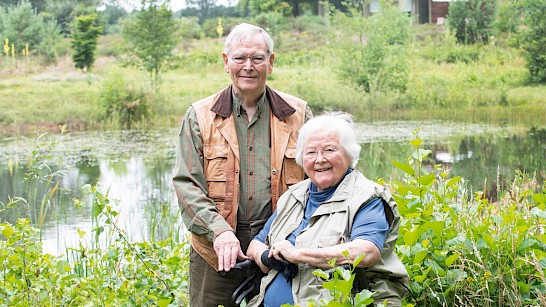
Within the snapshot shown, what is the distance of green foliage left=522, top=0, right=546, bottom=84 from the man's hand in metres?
19.9

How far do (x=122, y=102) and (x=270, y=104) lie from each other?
14676 millimetres

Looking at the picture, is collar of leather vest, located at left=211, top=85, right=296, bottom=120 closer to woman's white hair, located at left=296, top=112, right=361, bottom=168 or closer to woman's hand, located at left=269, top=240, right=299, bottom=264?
woman's white hair, located at left=296, top=112, right=361, bottom=168

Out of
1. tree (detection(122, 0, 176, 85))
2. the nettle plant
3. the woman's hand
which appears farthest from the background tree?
the woman's hand

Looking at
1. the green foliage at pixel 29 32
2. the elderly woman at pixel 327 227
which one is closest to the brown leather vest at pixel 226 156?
the elderly woman at pixel 327 227

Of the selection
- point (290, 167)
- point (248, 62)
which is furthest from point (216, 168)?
point (248, 62)

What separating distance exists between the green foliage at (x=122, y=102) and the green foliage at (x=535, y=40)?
10.4m

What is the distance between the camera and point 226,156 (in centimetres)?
297

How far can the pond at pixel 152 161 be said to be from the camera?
29.7 ft

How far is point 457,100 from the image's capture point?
19516 millimetres

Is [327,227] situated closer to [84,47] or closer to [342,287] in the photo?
[342,287]

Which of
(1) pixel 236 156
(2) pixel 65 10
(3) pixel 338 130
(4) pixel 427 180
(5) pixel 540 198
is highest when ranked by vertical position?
(2) pixel 65 10

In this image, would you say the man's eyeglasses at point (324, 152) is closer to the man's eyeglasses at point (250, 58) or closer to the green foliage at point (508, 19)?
the man's eyeglasses at point (250, 58)

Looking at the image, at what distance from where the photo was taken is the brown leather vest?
9.74 ft

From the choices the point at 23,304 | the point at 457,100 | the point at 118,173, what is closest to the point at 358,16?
the point at 457,100
